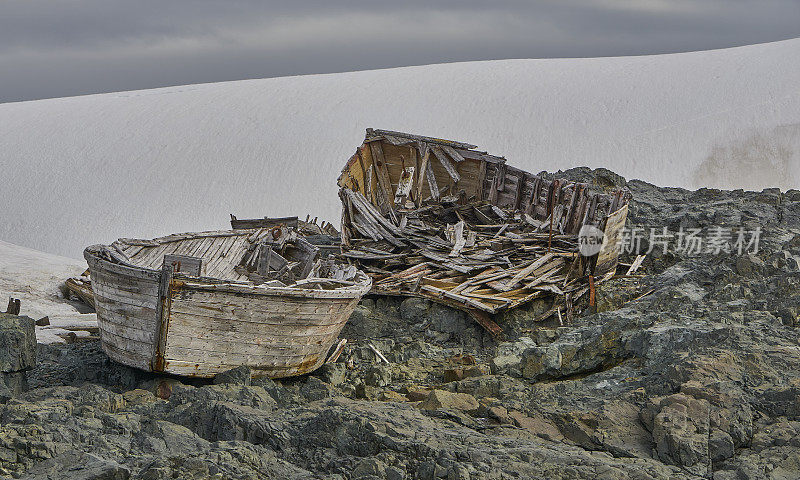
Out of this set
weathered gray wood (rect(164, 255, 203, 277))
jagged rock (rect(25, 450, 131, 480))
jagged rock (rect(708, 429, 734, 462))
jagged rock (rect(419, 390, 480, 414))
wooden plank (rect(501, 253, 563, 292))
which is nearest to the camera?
jagged rock (rect(25, 450, 131, 480))

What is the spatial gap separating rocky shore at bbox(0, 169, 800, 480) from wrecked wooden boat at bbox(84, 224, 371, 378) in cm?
34

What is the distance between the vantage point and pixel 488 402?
8914 mm

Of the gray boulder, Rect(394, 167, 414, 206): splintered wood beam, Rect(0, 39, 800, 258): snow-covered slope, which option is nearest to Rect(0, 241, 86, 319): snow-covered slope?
the gray boulder

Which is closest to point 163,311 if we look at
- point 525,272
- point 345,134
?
point 525,272

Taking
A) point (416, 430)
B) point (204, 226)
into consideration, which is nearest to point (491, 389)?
point (416, 430)

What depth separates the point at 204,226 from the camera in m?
33.6

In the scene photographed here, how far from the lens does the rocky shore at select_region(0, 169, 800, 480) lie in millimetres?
6516

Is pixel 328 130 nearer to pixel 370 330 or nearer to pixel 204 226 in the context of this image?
pixel 204 226

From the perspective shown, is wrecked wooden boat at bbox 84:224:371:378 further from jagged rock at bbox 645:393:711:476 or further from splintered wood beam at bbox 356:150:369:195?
splintered wood beam at bbox 356:150:369:195

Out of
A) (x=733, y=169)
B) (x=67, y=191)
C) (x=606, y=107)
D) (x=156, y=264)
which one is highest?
(x=606, y=107)

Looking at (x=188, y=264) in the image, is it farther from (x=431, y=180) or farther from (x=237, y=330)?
(x=431, y=180)

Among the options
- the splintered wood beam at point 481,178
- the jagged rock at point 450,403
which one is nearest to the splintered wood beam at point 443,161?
the splintered wood beam at point 481,178

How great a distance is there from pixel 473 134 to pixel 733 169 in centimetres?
1184

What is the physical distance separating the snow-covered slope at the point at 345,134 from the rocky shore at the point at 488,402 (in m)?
21.3
